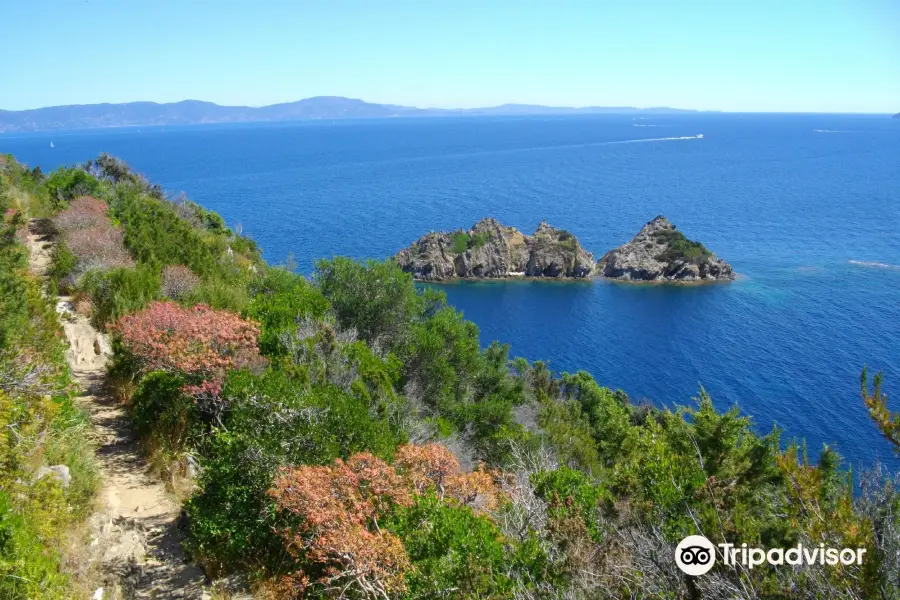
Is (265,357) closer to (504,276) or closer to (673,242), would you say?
(504,276)

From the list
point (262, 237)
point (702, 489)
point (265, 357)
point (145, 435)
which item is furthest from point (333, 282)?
point (262, 237)

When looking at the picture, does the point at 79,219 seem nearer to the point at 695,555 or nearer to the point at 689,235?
the point at 695,555

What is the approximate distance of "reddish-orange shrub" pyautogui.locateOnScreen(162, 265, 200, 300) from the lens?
1945 centimetres

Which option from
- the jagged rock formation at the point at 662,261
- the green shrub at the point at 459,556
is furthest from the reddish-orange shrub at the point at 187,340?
the jagged rock formation at the point at 662,261

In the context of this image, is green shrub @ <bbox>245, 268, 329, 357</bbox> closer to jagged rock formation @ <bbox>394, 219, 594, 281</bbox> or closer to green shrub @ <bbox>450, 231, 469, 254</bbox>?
jagged rock formation @ <bbox>394, 219, 594, 281</bbox>

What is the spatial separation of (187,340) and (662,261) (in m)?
79.5

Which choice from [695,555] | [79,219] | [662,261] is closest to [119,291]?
[79,219]

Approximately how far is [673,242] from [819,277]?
61.1 feet

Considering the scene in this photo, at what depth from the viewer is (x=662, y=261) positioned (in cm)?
8419

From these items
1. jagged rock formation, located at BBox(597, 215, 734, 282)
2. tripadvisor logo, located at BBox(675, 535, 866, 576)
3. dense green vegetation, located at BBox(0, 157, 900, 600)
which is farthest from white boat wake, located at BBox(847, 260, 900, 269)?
tripadvisor logo, located at BBox(675, 535, 866, 576)

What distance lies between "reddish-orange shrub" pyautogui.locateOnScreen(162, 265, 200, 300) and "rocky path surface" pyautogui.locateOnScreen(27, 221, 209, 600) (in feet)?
15.2

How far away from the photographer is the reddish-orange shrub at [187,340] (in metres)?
13.1

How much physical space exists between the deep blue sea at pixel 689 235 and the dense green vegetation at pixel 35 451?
17659 mm

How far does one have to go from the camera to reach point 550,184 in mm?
144125
